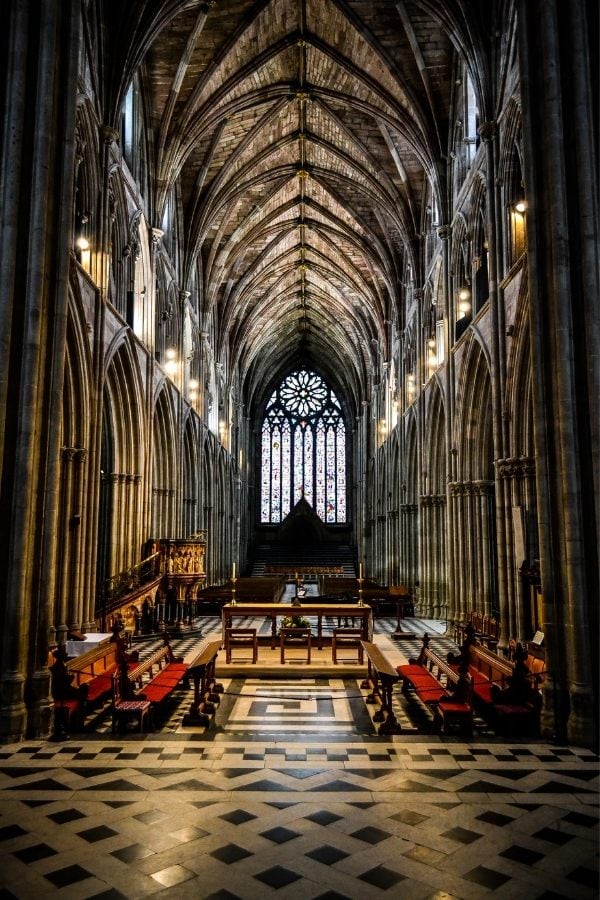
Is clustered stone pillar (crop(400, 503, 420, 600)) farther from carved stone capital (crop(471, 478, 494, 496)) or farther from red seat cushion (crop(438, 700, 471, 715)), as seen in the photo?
red seat cushion (crop(438, 700, 471, 715))

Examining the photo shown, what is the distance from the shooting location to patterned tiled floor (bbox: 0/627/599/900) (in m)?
5.02

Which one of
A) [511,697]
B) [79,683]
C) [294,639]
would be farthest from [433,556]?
[79,683]

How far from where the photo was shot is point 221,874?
5113 mm

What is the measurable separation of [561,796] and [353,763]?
225 centimetres

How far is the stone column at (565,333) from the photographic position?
9078 millimetres

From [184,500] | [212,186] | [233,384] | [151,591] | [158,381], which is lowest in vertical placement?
[151,591]

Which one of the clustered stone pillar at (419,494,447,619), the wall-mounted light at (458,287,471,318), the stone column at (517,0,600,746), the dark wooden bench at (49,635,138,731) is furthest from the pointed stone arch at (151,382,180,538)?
the stone column at (517,0,600,746)

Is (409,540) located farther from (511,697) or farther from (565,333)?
(565,333)

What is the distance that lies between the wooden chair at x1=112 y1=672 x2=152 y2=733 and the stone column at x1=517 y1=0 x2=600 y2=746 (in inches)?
209

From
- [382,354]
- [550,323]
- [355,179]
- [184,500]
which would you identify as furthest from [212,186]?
[550,323]

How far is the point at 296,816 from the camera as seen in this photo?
6.23 metres

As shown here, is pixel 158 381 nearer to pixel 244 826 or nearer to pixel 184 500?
pixel 184 500

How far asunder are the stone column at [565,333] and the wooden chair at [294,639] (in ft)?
19.1

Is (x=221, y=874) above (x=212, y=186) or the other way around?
the other way around
